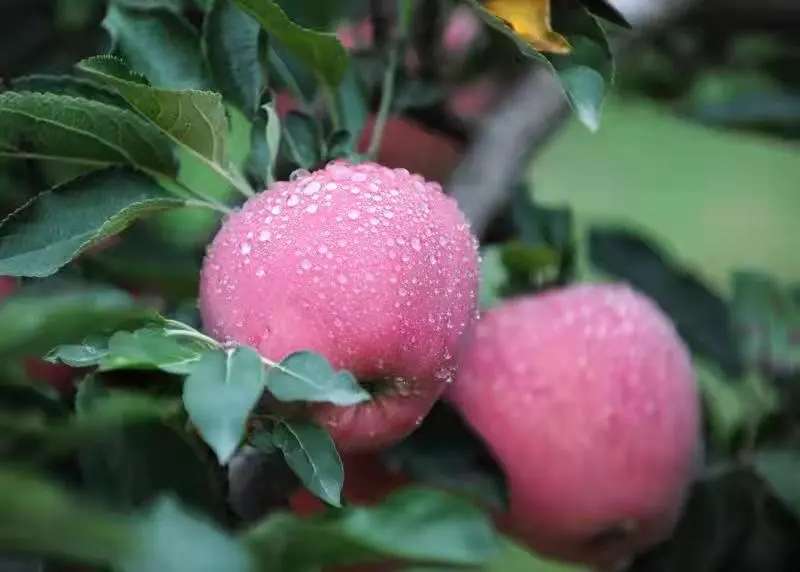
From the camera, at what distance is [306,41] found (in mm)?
627

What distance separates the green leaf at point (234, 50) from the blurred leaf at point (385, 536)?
0.26 metres

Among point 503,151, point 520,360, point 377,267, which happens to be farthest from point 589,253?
point 377,267

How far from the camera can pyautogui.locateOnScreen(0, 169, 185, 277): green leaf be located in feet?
1.79

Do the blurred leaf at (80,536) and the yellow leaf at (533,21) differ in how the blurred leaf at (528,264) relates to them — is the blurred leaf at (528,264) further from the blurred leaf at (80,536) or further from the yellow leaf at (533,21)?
the blurred leaf at (80,536)

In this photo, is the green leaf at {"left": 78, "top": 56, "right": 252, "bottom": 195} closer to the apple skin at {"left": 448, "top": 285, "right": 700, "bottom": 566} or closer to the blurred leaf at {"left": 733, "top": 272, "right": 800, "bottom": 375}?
the apple skin at {"left": 448, "top": 285, "right": 700, "bottom": 566}

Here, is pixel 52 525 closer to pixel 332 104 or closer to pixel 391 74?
pixel 332 104

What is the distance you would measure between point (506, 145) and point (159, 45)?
0.39 m

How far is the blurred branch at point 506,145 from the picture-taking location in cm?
91

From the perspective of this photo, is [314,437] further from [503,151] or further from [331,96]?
[503,151]

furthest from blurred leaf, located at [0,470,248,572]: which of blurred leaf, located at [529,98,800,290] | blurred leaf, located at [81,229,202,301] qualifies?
blurred leaf, located at [529,98,800,290]

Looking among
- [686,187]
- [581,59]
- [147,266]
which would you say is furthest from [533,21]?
[686,187]

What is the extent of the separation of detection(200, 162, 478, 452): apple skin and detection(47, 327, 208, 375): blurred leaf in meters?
0.05

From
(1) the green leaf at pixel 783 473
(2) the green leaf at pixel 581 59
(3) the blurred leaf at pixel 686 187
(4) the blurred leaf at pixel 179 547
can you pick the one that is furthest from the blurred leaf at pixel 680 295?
(3) the blurred leaf at pixel 686 187

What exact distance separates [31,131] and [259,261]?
121mm
